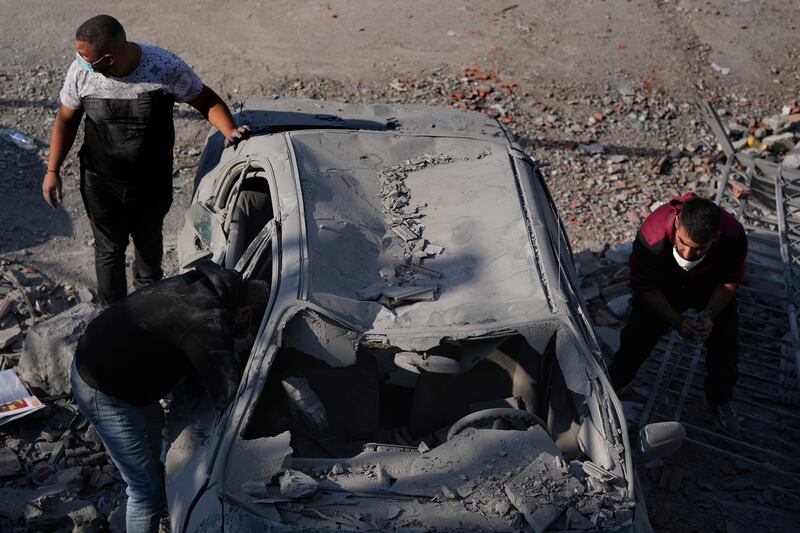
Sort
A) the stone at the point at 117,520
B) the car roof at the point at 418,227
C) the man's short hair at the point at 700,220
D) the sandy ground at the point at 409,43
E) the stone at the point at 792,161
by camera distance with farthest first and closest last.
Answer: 1. the sandy ground at the point at 409,43
2. the stone at the point at 792,161
3. the man's short hair at the point at 700,220
4. the stone at the point at 117,520
5. the car roof at the point at 418,227

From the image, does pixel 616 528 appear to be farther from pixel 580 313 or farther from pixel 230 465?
pixel 230 465

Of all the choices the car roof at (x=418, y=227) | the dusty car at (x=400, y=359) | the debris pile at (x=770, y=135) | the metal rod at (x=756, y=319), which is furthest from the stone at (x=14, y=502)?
the debris pile at (x=770, y=135)

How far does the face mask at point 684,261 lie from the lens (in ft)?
14.9

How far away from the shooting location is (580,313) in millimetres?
3961

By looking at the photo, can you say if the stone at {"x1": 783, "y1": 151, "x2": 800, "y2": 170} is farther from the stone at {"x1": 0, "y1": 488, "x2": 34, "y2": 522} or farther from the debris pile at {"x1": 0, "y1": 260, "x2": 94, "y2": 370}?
the stone at {"x1": 0, "y1": 488, "x2": 34, "y2": 522}

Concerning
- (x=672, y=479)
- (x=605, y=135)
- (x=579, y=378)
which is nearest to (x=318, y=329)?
(x=579, y=378)

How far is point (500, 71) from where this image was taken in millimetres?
8914

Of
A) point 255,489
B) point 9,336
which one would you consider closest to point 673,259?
point 255,489

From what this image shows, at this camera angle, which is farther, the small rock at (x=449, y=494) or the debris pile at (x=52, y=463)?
the debris pile at (x=52, y=463)

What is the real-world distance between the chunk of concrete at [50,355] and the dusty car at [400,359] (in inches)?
31.9

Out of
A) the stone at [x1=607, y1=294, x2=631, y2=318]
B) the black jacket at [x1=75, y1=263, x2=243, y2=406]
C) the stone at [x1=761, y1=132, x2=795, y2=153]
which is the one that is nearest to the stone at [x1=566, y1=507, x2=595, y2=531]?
the black jacket at [x1=75, y1=263, x2=243, y2=406]

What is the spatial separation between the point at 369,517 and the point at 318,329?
0.86 meters

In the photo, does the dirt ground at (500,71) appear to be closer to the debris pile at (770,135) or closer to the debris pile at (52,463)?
the debris pile at (770,135)

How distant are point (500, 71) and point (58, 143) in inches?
201
